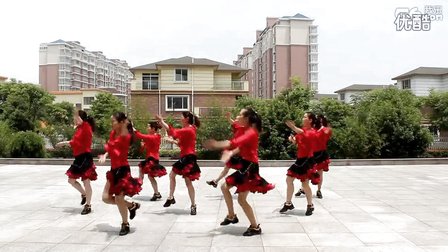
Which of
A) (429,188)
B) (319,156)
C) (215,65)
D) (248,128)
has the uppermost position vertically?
(215,65)

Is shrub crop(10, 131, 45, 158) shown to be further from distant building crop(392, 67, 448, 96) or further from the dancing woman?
distant building crop(392, 67, 448, 96)

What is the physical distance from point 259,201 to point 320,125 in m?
1.98

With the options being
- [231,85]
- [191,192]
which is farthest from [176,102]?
[191,192]

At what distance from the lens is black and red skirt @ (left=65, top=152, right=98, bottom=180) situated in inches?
→ 283

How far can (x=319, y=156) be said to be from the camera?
8555 mm

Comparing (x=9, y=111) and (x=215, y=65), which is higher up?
(x=215, y=65)

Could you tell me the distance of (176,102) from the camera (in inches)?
1455

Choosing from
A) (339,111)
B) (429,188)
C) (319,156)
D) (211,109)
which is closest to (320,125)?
(319,156)

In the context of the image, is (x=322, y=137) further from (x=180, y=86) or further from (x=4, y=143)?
(x=180, y=86)

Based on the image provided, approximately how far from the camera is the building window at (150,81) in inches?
1446

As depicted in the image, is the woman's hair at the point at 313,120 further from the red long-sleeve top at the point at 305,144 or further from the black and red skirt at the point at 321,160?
the black and red skirt at the point at 321,160

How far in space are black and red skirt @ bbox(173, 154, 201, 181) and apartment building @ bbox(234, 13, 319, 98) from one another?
66239mm

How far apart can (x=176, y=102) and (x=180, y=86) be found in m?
1.51

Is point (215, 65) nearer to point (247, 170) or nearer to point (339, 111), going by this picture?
point (339, 111)
